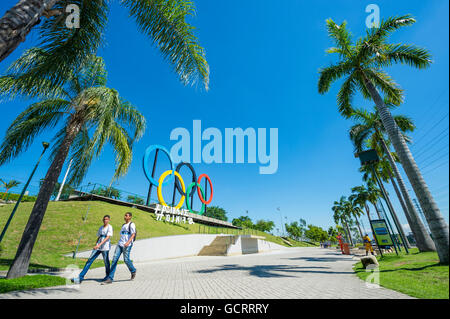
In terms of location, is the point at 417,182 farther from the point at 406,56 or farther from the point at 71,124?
the point at 71,124

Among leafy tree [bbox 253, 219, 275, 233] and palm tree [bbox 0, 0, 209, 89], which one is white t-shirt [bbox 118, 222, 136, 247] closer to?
palm tree [bbox 0, 0, 209, 89]

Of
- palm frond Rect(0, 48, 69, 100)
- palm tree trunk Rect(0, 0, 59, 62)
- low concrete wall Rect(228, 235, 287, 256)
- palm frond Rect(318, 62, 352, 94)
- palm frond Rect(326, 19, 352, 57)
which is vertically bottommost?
low concrete wall Rect(228, 235, 287, 256)

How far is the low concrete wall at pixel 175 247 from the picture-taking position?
43.7 feet

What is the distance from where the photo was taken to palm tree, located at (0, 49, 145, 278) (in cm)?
570

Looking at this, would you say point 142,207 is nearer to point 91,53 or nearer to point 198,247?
point 198,247

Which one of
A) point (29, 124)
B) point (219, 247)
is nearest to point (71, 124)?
point (29, 124)

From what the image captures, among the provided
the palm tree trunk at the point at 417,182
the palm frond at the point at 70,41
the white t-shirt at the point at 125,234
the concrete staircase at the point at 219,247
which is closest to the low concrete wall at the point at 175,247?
the concrete staircase at the point at 219,247

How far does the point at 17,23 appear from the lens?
124 inches

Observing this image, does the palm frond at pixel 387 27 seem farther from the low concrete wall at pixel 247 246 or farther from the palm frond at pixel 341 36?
the low concrete wall at pixel 247 246

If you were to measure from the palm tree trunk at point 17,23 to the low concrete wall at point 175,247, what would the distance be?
11.8 metres

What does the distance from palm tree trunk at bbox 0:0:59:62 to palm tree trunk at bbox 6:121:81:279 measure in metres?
4.44

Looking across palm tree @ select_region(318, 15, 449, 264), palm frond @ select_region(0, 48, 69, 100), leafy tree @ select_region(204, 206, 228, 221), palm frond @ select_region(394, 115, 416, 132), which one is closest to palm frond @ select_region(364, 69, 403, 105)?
palm tree @ select_region(318, 15, 449, 264)

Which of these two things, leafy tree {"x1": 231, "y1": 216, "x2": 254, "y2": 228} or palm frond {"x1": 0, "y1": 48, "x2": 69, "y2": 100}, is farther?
leafy tree {"x1": 231, "y1": 216, "x2": 254, "y2": 228}

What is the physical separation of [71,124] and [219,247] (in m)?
18.7
